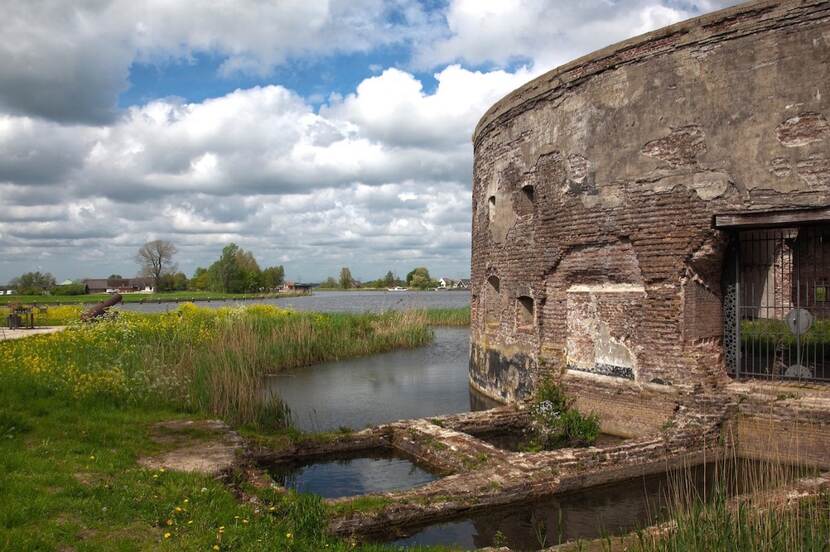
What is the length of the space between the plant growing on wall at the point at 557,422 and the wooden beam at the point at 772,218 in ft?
11.2

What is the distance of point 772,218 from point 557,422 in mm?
4093

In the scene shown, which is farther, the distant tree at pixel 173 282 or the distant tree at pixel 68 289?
the distant tree at pixel 173 282

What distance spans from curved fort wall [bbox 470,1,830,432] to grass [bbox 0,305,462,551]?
504 centimetres

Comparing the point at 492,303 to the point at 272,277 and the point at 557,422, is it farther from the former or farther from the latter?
the point at 272,277

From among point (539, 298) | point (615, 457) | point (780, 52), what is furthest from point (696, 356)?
point (780, 52)

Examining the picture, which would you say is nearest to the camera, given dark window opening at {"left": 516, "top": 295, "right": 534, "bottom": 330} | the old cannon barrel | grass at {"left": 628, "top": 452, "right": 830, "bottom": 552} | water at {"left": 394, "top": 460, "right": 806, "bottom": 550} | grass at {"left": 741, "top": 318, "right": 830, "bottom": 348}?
grass at {"left": 628, "top": 452, "right": 830, "bottom": 552}

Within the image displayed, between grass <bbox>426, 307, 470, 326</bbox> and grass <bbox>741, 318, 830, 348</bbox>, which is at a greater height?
grass <bbox>741, 318, 830, 348</bbox>

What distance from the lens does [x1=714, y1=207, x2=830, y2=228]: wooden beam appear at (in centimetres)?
733

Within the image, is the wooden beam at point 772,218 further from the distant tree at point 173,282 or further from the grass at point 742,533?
the distant tree at point 173,282

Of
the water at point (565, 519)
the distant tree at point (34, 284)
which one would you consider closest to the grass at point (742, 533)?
the water at point (565, 519)

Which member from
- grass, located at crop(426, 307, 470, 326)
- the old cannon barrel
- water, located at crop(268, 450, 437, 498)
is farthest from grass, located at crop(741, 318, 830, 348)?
grass, located at crop(426, 307, 470, 326)

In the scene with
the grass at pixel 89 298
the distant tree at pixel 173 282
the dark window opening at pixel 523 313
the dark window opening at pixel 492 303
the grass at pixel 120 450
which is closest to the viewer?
the grass at pixel 120 450

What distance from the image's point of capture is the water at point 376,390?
1179 centimetres

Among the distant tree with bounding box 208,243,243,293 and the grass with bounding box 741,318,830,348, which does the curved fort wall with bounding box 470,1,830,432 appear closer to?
the grass with bounding box 741,318,830,348
